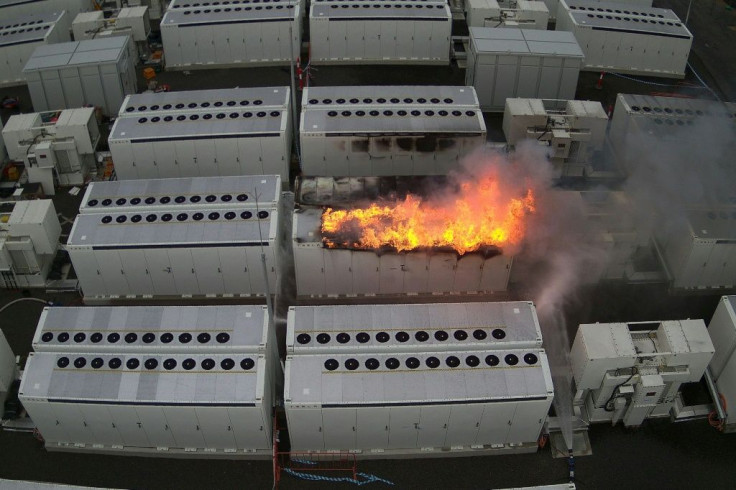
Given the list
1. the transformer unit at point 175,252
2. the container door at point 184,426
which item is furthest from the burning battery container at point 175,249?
the container door at point 184,426

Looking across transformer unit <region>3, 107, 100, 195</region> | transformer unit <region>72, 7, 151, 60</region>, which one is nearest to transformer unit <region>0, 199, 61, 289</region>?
transformer unit <region>3, 107, 100, 195</region>

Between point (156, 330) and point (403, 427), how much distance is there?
872cm

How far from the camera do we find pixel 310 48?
41.2 m

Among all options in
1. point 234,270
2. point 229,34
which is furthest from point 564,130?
point 229,34

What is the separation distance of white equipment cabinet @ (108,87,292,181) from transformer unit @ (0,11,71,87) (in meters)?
10.9

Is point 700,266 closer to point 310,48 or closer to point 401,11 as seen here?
point 401,11

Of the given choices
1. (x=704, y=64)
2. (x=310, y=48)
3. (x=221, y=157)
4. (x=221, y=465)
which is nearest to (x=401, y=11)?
(x=310, y=48)

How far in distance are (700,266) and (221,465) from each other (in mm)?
19818

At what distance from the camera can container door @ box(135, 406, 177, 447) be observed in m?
21.0

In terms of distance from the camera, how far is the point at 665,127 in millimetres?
32750

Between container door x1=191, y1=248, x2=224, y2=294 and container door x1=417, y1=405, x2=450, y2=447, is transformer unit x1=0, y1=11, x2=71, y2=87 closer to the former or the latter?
container door x1=191, y1=248, x2=224, y2=294

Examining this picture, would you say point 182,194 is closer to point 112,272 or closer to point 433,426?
point 112,272

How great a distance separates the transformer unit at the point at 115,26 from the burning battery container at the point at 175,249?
668 inches

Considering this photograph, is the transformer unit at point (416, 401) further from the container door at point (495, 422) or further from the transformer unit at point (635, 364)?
the transformer unit at point (635, 364)
